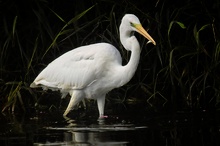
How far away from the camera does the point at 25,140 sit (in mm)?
7355

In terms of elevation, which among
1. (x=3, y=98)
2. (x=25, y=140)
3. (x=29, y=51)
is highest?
(x=29, y=51)

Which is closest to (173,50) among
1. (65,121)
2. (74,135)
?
(65,121)

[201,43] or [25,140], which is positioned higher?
[201,43]

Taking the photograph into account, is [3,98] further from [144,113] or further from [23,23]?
[144,113]

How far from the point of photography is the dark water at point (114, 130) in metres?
7.09

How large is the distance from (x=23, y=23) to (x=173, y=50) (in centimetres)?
227

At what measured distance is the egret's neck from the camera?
28.9 ft

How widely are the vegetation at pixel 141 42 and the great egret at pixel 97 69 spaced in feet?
1.94

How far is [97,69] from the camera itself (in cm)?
895

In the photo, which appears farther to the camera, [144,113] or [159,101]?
[159,101]

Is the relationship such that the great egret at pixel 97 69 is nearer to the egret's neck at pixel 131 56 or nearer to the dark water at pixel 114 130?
the egret's neck at pixel 131 56

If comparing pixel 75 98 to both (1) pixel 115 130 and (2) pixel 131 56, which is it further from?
(1) pixel 115 130

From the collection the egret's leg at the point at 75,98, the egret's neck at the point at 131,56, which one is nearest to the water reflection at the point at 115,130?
the egret's leg at the point at 75,98

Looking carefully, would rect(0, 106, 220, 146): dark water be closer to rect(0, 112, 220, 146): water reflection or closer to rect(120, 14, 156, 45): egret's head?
rect(0, 112, 220, 146): water reflection
